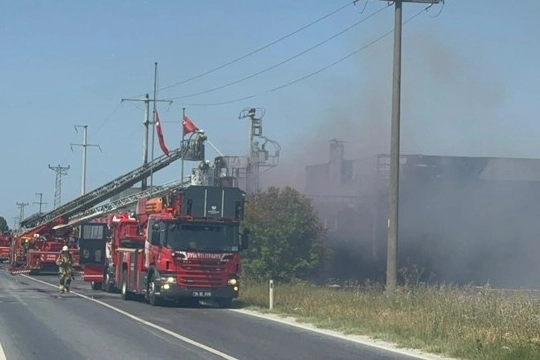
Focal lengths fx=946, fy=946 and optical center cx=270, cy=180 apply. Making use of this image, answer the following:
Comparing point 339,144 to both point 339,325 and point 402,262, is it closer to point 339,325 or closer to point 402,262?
point 402,262

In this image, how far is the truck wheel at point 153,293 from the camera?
27.1m

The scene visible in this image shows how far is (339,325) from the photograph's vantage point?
69.8 ft

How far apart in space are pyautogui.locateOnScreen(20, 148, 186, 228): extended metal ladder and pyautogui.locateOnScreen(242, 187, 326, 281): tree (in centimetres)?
1210

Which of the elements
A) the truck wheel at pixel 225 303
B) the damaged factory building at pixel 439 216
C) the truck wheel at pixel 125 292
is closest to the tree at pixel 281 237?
the damaged factory building at pixel 439 216

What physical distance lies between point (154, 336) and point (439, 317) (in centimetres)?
598

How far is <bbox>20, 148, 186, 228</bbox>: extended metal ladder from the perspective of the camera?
56.5 meters

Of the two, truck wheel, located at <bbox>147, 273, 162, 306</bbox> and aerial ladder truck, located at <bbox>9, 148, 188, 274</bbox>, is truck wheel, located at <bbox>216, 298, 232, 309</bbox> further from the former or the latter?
aerial ladder truck, located at <bbox>9, 148, 188, 274</bbox>

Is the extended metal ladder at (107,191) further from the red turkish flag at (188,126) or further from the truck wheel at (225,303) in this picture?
the truck wheel at (225,303)

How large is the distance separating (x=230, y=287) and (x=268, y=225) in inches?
681

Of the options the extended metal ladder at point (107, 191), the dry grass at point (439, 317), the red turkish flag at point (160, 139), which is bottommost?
the dry grass at point (439, 317)

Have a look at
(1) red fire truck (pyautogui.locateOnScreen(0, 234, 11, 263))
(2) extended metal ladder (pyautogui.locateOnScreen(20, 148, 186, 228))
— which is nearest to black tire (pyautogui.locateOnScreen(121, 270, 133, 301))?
(2) extended metal ladder (pyautogui.locateOnScreen(20, 148, 186, 228))

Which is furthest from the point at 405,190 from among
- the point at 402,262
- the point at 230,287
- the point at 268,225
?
the point at 230,287

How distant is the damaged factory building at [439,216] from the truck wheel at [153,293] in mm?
24007

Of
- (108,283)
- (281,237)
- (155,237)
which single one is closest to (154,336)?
(155,237)
